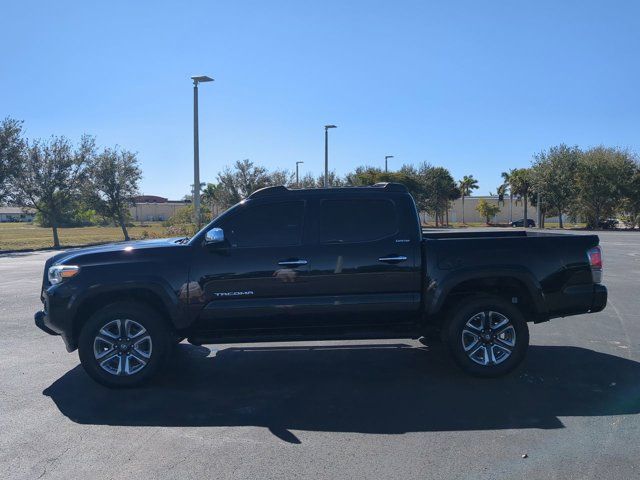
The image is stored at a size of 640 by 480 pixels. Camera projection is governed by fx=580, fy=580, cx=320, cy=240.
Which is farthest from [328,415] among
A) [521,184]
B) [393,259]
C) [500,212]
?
[500,212]

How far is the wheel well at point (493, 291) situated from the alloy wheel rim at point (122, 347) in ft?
10.5

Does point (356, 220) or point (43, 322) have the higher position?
point (356, 220)

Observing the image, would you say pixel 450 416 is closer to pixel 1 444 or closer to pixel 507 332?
pixel 507 332

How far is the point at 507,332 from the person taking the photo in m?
6.17

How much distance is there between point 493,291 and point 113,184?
110 ft

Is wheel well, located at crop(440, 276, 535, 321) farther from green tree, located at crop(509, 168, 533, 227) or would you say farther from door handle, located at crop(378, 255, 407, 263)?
green tree, located at crop(509, 168, 533, 227)

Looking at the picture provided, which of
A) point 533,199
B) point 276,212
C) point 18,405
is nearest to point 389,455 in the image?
point 276,212

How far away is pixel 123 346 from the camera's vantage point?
237 inches

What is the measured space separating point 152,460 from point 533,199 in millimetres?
65846

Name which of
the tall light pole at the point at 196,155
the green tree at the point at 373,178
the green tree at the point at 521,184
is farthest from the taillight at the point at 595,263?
the green tree at the point at 521,184

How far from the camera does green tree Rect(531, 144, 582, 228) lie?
56.0m

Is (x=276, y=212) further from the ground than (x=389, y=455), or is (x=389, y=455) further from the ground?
(x=276, y=212)

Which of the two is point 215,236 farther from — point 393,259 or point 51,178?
point 51,178

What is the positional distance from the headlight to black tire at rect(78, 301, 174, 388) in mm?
490
